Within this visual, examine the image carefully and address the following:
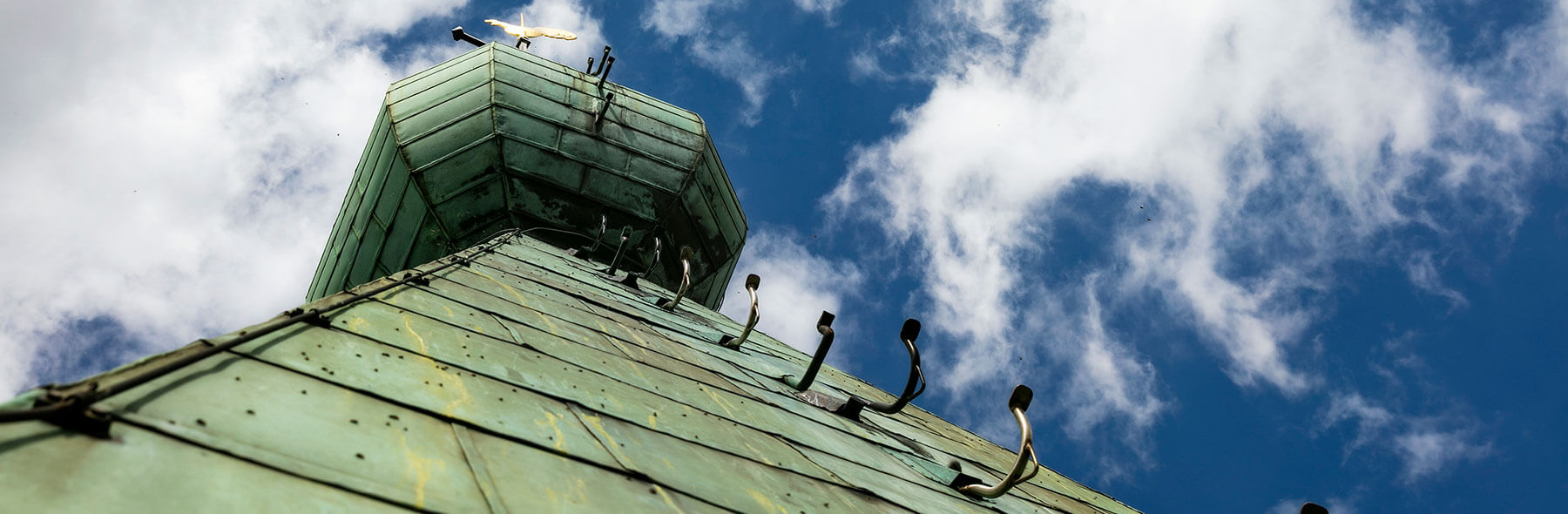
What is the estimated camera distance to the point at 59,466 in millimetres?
1484

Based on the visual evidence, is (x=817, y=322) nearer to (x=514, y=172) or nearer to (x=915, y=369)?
(x=915, y=369)

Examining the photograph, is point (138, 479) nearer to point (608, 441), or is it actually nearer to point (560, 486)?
point (560, 486)

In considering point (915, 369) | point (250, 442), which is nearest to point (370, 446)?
point (250, 442)

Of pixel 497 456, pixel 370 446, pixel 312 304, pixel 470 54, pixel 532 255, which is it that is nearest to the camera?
pixel 370 446

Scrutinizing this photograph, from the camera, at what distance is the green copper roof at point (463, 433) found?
1640 millimetres

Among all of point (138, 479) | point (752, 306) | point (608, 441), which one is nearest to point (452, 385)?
point (608, 441)

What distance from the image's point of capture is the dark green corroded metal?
1416 centimetres

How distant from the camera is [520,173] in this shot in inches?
561

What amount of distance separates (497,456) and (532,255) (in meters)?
7.77

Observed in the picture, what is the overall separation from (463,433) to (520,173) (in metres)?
12.3

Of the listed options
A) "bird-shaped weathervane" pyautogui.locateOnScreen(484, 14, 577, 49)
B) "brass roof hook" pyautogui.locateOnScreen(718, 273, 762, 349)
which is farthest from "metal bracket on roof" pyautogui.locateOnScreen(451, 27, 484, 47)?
"brass roof hook" pyautogui.locateOnScreen(718, 273, 762, 349)

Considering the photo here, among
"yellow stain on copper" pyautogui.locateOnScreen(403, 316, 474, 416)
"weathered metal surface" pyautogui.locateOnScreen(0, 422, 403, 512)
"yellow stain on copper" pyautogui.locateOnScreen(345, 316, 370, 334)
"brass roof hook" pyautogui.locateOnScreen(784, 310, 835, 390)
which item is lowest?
"weathered metal surface" pyautogui.locateOnScreen(0, 422, 403, 512)

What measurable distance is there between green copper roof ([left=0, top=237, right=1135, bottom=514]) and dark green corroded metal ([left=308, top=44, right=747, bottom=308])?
836 cm

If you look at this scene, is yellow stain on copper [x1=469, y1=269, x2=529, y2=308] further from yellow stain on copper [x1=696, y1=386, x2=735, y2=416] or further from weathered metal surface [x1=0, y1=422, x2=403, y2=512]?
weathered metal surface [x1=0, y1=422, x2=403, y2=512]
